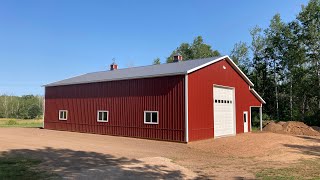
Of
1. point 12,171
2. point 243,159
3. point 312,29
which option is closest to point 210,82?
point 243,159

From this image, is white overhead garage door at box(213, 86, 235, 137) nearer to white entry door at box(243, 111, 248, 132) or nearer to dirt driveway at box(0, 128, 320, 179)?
white entry door at box(243, 111, 248, 132)

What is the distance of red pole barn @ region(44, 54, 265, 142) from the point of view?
67.4 feet

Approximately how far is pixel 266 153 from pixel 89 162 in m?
9.15

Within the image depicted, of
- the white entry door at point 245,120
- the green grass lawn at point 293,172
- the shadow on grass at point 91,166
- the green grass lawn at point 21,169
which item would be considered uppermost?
the white entry door at point 245,120

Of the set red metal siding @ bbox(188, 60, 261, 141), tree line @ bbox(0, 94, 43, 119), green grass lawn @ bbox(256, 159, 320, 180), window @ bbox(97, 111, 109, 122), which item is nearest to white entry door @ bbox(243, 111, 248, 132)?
red metal siding @ bbox(188, 60, 261, 141)

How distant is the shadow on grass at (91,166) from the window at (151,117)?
7.14m

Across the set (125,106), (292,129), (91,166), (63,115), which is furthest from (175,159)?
(292,129)

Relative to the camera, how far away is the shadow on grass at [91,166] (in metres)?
9.81

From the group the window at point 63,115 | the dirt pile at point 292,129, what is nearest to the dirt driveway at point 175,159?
the dirt pile at point 292,129

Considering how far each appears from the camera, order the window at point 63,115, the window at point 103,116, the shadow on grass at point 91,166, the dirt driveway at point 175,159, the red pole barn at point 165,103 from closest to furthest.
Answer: the shadow on grass at point 91,166 → the dirt driveway at point 175,159 → the red pole barn at point 165,103 → the window at point 103,116 → the window at point 63,115

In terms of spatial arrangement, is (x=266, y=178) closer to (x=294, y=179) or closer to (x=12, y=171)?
(x=294, y=179)

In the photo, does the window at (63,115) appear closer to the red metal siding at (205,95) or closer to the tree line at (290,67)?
the red metal siding at (205,95)

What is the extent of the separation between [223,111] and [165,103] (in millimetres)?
6042

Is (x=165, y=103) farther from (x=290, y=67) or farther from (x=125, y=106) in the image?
(x=290, y=67)
